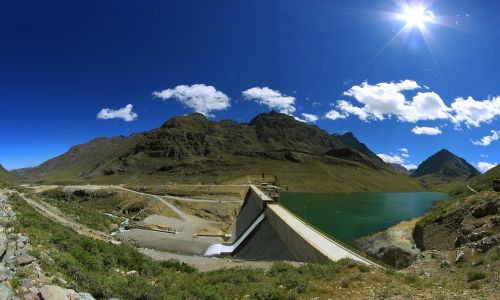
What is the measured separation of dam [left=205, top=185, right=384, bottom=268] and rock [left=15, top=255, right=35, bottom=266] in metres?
17.8

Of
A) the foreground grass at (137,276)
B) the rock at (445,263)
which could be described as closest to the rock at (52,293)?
the foreground grass at (137,276)

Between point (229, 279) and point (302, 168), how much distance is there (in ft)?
578

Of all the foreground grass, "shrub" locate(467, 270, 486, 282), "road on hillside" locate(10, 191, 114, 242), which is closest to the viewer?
the foreground grass

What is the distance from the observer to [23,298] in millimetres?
8844

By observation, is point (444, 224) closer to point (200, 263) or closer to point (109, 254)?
point (200, 263)

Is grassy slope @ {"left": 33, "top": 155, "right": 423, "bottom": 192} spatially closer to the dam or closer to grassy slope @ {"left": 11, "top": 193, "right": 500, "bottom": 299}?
the dam

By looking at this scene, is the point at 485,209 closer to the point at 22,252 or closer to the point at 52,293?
the point at 52,293

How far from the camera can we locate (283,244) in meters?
37.1

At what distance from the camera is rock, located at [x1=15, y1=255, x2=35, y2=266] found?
1127cm

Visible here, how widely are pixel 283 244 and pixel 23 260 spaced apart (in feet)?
94.0

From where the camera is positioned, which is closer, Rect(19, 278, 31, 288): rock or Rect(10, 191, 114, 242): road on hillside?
Rect(19, 278, 31, 288): rock

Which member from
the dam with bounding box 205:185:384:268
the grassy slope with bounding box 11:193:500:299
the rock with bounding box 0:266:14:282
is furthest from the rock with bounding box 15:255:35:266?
the dam with bounding box 205:185:384:268

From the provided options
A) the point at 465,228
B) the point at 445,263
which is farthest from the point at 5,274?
the point at 465,228

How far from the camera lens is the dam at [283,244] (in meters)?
27.8
